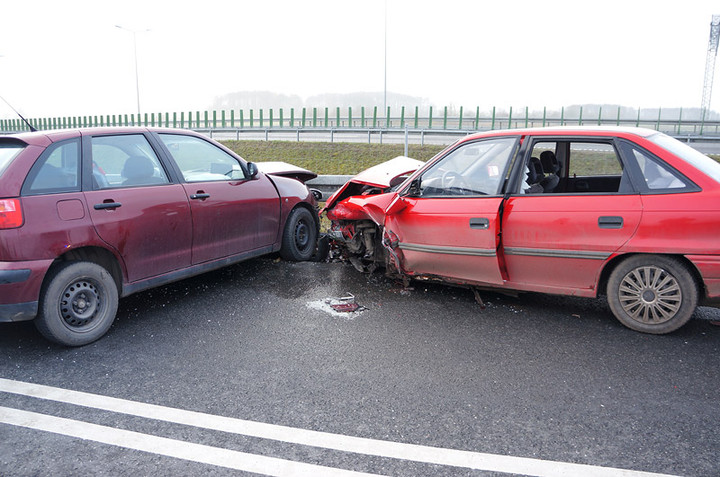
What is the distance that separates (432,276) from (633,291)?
1742 millimetres

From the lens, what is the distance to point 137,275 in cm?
458

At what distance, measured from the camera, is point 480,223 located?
473 centimetres

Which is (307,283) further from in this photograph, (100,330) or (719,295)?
(719,295)

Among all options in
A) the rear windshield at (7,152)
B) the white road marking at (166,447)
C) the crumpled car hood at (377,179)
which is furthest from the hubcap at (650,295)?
the rear windshield at (7,152)

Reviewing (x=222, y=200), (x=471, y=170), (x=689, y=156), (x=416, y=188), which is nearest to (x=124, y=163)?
(x=222, y=200)

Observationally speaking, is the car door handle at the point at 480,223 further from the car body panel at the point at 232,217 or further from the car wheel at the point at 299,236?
the car wheel at the point at 299,236

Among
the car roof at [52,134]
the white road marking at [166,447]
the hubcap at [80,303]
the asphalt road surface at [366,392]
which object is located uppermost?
the car roof at [52,134]

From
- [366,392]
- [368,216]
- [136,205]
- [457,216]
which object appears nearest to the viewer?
[366,392]

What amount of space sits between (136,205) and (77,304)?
0.92 metres

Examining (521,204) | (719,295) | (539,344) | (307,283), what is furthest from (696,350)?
(307,283)

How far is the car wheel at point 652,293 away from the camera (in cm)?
412

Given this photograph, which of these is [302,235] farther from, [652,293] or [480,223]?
[652,293]

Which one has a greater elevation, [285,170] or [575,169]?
[575,169]

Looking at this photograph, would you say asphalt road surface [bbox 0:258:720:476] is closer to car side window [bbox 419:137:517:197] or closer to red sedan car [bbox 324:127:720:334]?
red sedan car [bbox 324:127:720:334]
